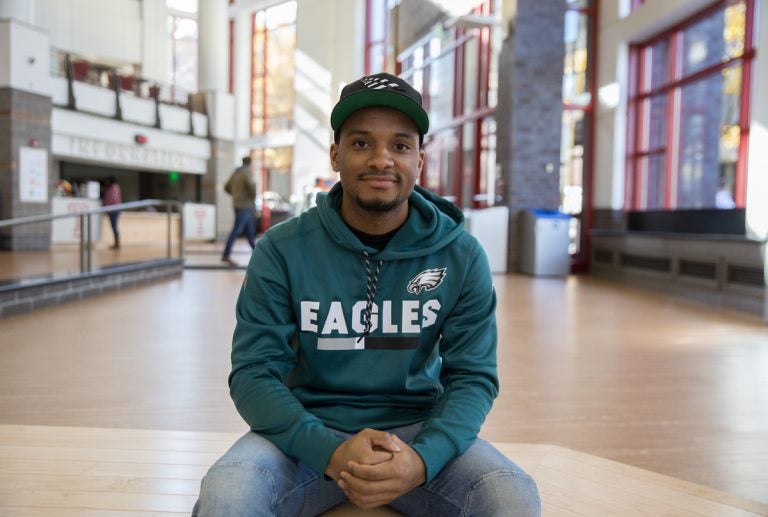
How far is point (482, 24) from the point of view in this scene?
419 inches

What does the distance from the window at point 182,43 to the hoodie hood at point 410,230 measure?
17.6 m

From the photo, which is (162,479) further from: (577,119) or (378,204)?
(577,119)

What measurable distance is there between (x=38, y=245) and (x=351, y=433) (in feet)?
37.1

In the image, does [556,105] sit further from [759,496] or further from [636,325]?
[759,496]

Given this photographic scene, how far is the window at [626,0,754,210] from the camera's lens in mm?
7961

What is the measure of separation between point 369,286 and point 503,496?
52 cm

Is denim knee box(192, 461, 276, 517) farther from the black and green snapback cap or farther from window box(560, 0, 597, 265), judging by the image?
window box(560, 0, 597, 265)

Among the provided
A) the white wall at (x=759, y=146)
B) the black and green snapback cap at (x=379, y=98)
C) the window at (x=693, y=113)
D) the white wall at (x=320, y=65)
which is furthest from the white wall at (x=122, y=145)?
the black and green snapback cap at (x=379, y=98)

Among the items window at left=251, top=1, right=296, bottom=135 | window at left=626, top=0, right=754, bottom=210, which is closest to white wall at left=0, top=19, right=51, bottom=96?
window at left=251, top=1, right=296, bottom=135

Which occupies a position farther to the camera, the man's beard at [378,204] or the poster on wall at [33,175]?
the poster on wall at [33,175]

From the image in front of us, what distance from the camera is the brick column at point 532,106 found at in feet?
33.1

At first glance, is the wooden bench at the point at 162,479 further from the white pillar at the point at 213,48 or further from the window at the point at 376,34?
the window at the point at 376,34

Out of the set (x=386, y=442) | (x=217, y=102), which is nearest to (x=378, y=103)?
(x=386, y=442)

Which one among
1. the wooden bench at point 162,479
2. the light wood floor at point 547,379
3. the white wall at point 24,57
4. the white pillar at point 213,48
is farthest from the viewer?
the white pillar at point 213,48
